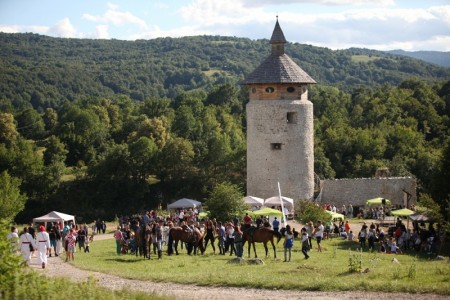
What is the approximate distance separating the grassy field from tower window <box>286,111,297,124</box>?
15.4 m

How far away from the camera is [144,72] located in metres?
172

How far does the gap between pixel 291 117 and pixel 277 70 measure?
8.69 feet

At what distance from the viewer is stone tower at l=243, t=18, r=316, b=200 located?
43.0m

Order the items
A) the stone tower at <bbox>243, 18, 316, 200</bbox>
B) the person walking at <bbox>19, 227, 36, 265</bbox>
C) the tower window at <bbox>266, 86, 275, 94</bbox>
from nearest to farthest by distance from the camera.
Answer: the person walking at <bbox>19, 227, 36, 265</bbox> < the stone tower at <bbox>243, 18, 316, 200</bbox> < the tower window at <bbox>266, 86, 275, 94</bbox>

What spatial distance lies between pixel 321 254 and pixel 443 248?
16.3 feet

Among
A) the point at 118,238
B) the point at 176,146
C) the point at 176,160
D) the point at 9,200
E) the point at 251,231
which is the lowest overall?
the point at 9,200

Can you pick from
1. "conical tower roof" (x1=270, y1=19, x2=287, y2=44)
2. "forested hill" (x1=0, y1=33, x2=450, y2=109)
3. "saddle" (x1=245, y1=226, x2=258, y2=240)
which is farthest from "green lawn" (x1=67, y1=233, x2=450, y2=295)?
"forested hill" (x1=0, y1=33, x2=450, y2=109)

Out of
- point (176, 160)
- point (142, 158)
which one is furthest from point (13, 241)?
point (142, 158)

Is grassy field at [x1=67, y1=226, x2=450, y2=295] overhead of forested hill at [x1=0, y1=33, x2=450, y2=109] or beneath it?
beneath

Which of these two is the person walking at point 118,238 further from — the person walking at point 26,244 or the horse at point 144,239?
the person walking at point 26,244

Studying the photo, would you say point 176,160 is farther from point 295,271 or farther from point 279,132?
point 295,271

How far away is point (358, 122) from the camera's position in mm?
77750

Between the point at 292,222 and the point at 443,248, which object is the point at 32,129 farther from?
the point at 443,248

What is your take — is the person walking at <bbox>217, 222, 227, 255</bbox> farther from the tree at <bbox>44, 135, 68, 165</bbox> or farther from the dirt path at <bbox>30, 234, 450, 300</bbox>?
the tree at <bbox>44, 135, 68, 165</bbox>
